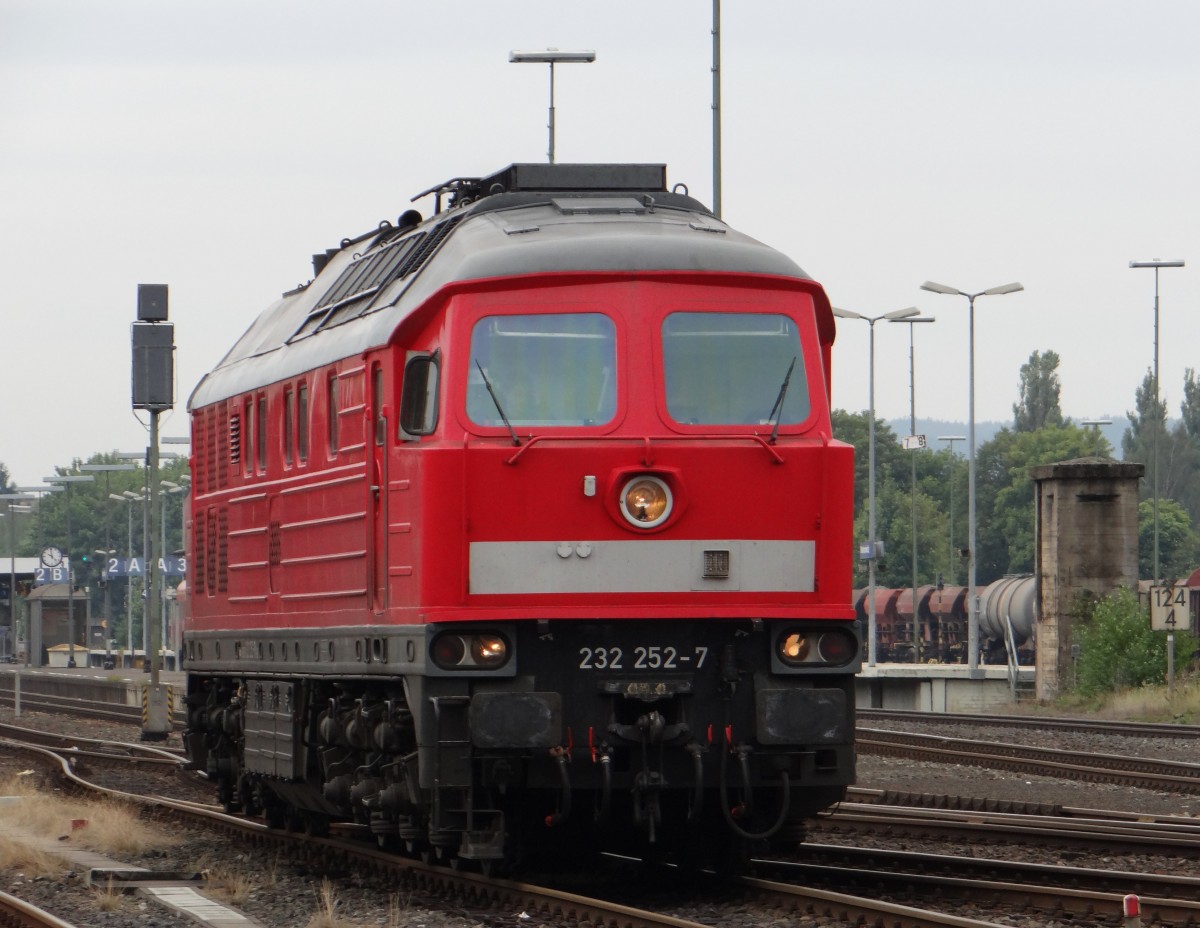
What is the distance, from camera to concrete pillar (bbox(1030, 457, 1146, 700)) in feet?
133

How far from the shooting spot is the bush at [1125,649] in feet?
123

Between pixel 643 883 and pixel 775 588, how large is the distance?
2.21 meters

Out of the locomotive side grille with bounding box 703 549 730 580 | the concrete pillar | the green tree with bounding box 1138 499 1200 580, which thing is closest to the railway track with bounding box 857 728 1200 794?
the locomotive side grille with bounding box 703 549 730 580

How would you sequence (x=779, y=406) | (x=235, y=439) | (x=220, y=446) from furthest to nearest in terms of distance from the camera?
(x=220, y=446)
(x=235, y=439)
(x=779, y=406)

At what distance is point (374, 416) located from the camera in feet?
42.3

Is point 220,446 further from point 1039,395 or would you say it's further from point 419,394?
point 1039,395

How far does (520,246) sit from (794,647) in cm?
268

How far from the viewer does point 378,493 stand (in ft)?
41.8

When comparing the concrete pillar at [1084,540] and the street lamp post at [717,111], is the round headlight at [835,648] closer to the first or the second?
the street lamp post at [717,111]

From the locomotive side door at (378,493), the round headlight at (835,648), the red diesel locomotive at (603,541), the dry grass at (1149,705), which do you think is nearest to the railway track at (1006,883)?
the red diesel locomotive at (603,541)

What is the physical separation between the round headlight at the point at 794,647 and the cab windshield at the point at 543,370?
5.09ft

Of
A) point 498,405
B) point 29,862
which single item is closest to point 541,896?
point 498,405

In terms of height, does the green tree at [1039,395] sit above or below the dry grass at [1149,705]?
above

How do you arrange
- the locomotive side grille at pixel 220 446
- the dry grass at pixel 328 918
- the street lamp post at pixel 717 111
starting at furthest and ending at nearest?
the street lamp post at pixel 717 111 < the locomotive side grille at pixel 220 446 < the dry grass at pixel 328 918
